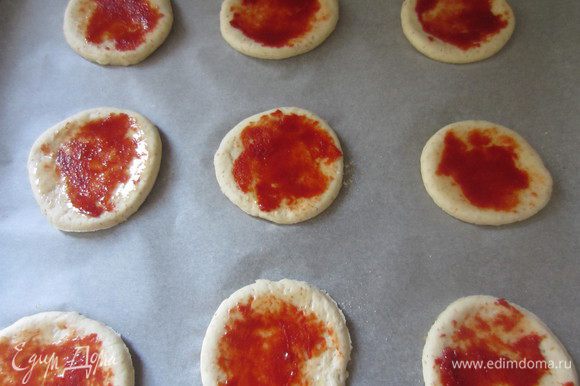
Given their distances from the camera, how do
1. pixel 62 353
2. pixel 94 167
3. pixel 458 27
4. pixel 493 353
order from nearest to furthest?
1. pixel 493 353
2. pixel 62 353
3. pixel 94 167
4. pixel 458 27

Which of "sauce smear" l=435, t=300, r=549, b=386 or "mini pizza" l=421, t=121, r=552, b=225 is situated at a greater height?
"mini pizza" l=421, t=121, r=552, b=225

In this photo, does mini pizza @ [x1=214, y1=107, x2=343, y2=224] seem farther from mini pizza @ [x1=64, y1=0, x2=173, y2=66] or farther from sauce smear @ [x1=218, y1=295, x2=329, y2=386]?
mini pizza @ [x1=64, y1=0, x2=173, y2=66]

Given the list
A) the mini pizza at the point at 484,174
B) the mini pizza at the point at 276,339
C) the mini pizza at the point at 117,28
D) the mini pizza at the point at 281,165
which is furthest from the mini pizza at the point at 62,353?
the mini pizza at the point at 484,174

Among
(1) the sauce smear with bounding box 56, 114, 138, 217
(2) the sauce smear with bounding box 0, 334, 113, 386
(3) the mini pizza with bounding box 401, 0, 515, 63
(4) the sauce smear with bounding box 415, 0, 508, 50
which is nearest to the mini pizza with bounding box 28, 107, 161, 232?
(1) the sauce smear with bounding box 56, 114, 138, 217

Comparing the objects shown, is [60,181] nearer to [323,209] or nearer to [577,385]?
[323,209]

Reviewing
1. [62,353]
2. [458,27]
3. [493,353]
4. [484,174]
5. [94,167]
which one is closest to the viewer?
[493,353]

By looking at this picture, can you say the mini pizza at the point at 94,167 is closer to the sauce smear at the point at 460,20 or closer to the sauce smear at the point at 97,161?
the sauce smear at the point at 97,161

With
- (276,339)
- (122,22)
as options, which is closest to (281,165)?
(276,339)

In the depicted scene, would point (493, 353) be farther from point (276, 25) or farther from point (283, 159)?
point (276, 25)
